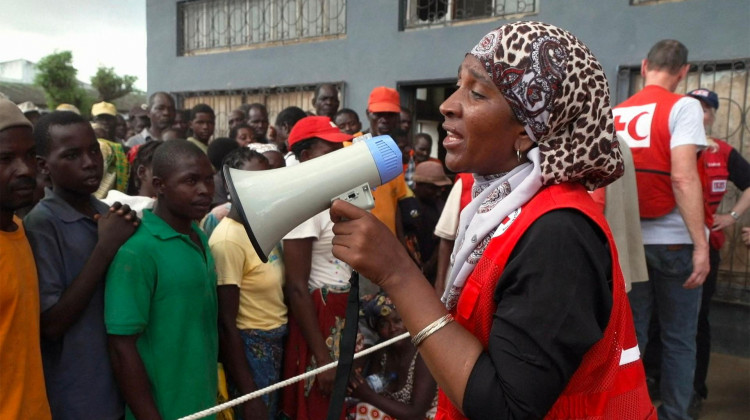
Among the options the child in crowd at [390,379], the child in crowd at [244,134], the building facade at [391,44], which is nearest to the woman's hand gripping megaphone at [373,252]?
the child in crowd at [390,379]

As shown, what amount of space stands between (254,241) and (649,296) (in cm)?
294

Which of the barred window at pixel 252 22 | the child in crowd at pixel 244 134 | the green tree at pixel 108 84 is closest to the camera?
the child in crowd at pixel 244 134

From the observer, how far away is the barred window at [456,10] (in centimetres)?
662

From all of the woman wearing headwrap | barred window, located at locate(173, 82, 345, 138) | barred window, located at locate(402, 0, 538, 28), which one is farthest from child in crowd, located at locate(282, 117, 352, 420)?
barred window, located at locate(173, 82, 345, 138)

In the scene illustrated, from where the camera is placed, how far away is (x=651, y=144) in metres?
3.37

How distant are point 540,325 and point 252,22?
28.6 feet

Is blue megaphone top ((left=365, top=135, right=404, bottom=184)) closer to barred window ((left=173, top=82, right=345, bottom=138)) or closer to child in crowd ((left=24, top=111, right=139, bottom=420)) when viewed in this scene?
child in crowd ((left=24, top=111, right=139, bottom=420))

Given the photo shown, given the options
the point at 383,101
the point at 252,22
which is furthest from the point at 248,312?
the point at 252,22

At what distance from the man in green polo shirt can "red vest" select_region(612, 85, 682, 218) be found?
2.49 metres

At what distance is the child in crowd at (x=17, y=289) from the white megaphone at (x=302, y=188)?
33.6 inches

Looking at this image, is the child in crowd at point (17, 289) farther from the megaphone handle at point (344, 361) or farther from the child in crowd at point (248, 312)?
the megaphone handle at point (344, 361)

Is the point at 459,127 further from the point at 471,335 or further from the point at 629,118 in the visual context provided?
the point at 629,118

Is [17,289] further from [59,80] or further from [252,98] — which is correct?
[59,80]

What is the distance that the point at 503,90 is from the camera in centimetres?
122
